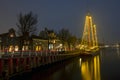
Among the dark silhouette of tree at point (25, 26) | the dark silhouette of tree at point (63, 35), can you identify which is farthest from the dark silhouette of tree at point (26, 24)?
the dark silhouette of tree at point (63, 35)

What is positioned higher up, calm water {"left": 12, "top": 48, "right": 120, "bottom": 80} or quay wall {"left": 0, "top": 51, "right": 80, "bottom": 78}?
quay wall {"left": 0, "top": 51, "right": 80, "bottom": 78}

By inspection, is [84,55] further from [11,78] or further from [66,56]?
[11,78]

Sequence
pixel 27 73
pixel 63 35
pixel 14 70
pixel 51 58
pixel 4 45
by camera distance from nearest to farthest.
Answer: pixel 14 70
pixel 27 73
pixel 51 58
pixel 4 45
pixel 63 35

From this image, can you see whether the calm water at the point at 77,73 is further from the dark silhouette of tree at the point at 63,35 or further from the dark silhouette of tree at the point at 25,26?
the dark silhouette of tree at the point at 63,35

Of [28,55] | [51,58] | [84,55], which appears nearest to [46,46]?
[84,55]

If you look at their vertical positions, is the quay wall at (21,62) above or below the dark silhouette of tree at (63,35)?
below

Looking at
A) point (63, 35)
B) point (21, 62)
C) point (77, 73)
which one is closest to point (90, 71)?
point (77, 73)

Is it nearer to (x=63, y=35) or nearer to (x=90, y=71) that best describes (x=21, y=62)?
(x=90, y=71)

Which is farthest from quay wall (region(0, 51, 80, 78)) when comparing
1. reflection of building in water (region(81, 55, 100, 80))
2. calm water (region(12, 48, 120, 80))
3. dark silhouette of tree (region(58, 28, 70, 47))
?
dark silhouette of tree (region(58, 28, 70, 47))

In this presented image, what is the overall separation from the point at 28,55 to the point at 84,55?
55131 millimetres

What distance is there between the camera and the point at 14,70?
41.8m

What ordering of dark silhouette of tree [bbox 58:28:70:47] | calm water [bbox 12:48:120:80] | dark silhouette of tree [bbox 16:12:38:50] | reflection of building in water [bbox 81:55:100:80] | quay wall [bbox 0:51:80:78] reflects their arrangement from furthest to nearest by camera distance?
dark silhouette of tree [bbox 58:28:70:47]
dark silhouette of tree [bbox 16:12:38:50]
calm water [bbox 12:48:120:80]
reflection of building in water [bbox 81:55:100:80]
quay wall [bbox 0:51:80:78]

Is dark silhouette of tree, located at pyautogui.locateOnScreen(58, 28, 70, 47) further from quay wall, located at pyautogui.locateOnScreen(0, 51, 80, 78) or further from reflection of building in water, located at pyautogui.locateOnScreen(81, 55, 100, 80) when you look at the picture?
reflection of building in water, located at pyautogui.locateOnScreen(81, 55, 100, 80)

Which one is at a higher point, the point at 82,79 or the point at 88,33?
the point at 88,33
